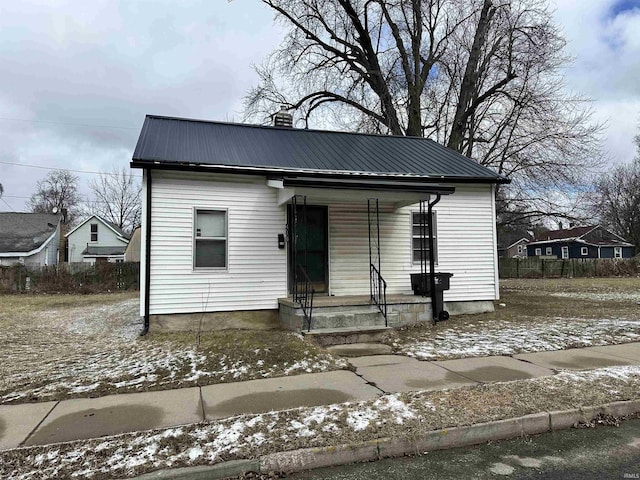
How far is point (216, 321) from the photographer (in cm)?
857

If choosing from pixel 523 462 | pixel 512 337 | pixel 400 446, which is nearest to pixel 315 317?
pixel 512 337

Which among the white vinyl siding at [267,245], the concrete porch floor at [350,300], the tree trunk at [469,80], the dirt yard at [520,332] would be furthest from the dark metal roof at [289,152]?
the tree trunk at [469,80]

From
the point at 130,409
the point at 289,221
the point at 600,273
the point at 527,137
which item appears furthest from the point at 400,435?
the point at 600,273

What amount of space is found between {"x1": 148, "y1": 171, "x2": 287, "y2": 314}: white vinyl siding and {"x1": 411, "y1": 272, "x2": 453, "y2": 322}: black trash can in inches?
116

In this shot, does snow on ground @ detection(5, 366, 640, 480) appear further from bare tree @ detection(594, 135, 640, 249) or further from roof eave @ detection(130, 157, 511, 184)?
bare tree @ detection(594, 135, 640, 249)

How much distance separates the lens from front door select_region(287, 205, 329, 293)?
9500 millimetres

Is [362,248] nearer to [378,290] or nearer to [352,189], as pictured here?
[378,290]

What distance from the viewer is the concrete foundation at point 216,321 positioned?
27.2 ft

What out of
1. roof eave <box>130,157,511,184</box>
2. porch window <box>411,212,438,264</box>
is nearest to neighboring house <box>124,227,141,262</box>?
roof eave <box>130,157,511,184</box>

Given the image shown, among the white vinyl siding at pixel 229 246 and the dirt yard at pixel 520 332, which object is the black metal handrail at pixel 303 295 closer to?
the white vinyl siding at pixel 229 246

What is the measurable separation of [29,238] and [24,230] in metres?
1.45

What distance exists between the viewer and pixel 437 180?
32.5 feet

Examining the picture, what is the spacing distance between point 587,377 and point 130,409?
5.37m

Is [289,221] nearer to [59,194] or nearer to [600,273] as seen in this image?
[600,273]
